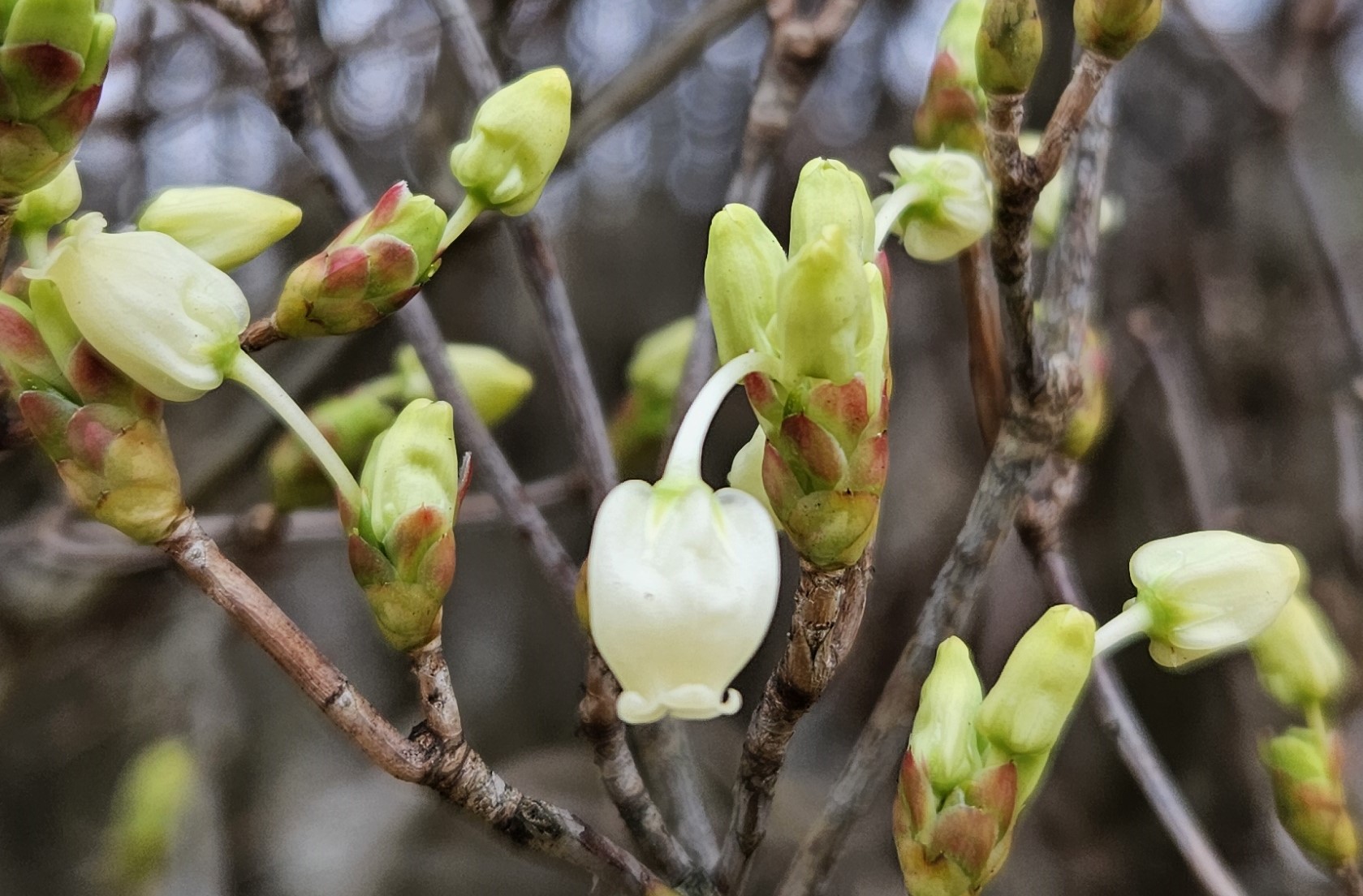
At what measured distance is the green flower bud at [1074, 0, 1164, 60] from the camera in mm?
418

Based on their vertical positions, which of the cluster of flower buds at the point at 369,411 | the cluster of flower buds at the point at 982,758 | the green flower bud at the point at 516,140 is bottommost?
the cluster of flower buds at the point at 369,411

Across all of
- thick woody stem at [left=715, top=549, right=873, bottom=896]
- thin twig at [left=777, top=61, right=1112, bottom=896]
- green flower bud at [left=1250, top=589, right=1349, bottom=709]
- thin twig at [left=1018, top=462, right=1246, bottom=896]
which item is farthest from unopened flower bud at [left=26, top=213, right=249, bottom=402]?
green flower bud at [left=1250, top=589, right=1349, bottom=709]

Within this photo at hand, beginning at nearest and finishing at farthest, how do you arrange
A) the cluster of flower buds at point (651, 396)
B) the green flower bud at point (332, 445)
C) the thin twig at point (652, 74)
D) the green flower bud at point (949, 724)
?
A: the green flower bud at point (949, 724) < the green flower bud at point (332, 445) < the cluster of flower buds at point (651, 396) < the thin twig at point (652, 74)

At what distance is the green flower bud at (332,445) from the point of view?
0.72 m

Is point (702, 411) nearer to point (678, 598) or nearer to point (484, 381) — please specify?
point (678, 598)

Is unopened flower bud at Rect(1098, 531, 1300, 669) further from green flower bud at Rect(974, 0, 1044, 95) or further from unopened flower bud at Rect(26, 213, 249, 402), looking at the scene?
unopened flower bud at Rect(26, 213, 249, 402)

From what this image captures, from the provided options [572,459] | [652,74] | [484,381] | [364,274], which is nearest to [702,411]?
[364,274]

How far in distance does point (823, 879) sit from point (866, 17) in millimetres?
1524

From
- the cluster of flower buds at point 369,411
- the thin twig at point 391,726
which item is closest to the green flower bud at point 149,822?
the cluster of flower buds at point 369,411

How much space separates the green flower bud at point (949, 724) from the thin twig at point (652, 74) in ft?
2.38

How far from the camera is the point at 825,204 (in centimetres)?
38

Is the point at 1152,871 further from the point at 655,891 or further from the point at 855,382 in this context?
the point at 855,382

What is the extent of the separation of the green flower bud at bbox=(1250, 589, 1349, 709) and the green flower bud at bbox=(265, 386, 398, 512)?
1.85ft

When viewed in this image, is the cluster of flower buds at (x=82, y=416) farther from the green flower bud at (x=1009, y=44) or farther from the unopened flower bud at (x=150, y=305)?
the green flower bud at (x=1009, y=44)
